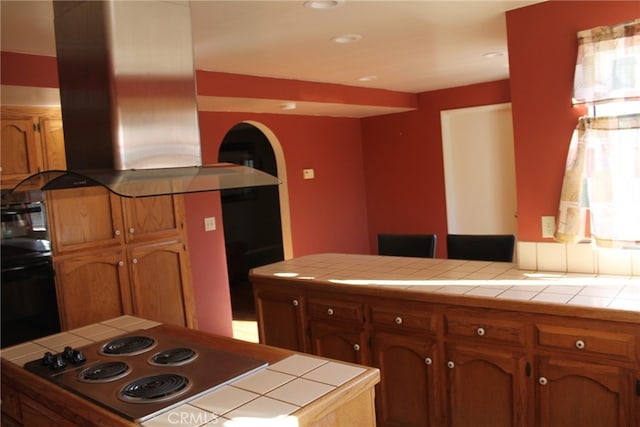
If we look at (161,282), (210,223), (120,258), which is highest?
(210,223)

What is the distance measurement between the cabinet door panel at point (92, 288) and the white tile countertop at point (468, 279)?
0.98 meters

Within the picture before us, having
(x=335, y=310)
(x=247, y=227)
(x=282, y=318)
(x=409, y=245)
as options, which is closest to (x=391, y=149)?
(x=247, y=227)

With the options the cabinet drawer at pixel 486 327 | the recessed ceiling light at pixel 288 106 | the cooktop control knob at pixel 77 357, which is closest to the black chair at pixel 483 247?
the cabinet drawer at pixel 486 327

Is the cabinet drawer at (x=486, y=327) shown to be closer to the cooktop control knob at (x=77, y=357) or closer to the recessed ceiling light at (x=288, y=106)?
the cooktop control knob at (x=77, y=357)

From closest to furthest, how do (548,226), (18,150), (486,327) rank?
(486,327) → (548,226) → (18,150)

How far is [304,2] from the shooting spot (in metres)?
2.41

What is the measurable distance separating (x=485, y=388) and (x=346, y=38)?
2004 mm

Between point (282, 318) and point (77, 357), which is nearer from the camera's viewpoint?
point (77, 357)

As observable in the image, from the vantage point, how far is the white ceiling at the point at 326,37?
250 cm

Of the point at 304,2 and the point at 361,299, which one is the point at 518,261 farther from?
the point at 304,2

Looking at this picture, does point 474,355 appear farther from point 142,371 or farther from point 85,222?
point 85,222

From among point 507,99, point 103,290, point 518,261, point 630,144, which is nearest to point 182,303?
point 103,290

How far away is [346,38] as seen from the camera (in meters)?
3.10

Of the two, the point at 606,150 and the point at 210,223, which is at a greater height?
the point at 606,150
